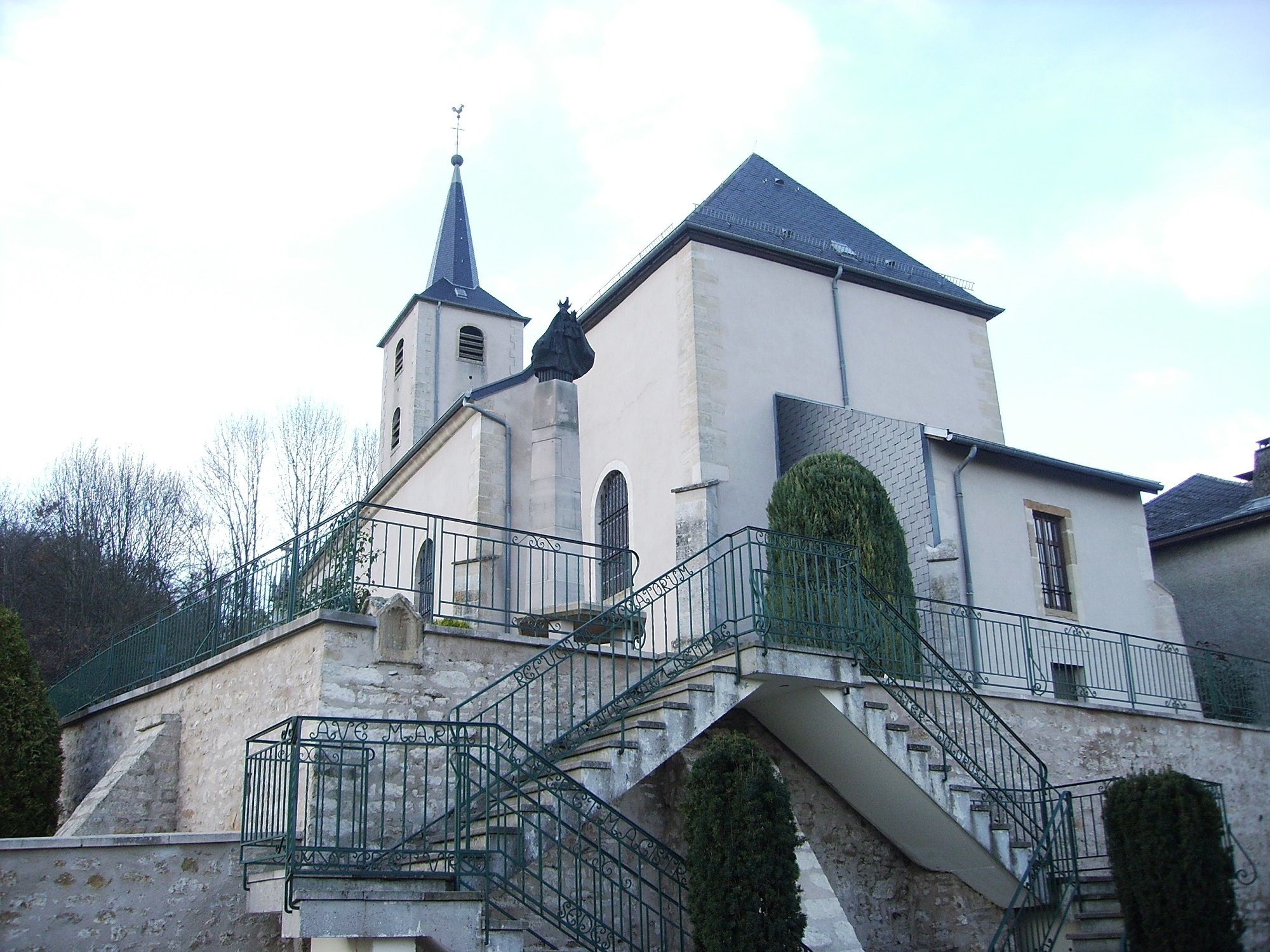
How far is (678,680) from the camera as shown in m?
9.34

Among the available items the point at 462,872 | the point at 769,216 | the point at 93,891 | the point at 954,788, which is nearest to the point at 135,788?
the point at 93,891

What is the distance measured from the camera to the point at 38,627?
25781 mm

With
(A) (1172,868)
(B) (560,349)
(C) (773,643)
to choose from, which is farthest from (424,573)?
(A) (1172,868)

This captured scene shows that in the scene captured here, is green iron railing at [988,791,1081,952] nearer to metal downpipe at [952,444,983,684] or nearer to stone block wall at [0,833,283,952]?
metal downpipe at [952,444,983,684]

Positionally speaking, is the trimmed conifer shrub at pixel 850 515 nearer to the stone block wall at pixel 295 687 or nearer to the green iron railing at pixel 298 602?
the green iron railing at pixel 298 602

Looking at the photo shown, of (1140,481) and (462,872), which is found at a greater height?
(1140,481)

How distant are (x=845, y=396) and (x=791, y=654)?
881 centimetres

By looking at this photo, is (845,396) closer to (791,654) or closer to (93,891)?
(791,654)

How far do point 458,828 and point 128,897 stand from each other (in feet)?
8.66

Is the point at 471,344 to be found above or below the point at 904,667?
above

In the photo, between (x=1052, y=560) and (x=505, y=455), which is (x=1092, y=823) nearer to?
(x=1052, y=560)

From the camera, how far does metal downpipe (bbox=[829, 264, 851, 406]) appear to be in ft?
56.9

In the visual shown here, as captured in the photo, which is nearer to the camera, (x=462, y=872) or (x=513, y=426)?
(x=462, y=872)

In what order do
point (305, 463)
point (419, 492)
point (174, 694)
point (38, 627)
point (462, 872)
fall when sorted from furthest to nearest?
point (305, 463)
point (38, 627)
point (419, 492)
point (174, 694)
point (462, 872)
